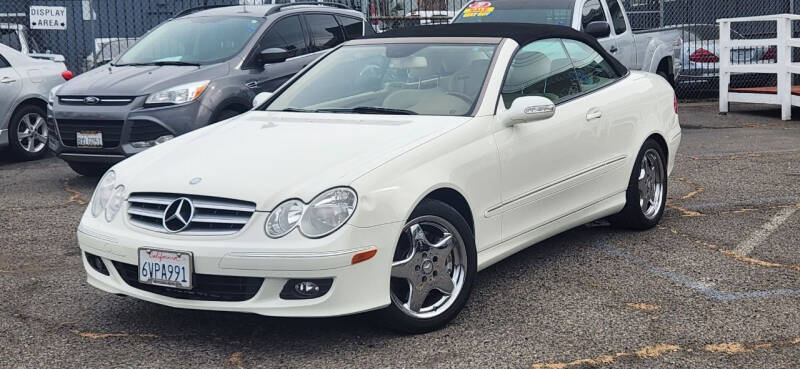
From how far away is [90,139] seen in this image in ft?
29.4

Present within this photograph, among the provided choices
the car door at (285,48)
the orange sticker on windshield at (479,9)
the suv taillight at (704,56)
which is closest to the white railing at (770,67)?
the suv taillight at (704,56)

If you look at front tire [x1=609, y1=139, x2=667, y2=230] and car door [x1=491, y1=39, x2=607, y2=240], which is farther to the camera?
front tire [x1=609, y1=139, x2=667, y2=230]

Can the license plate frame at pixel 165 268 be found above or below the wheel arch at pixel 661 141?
below

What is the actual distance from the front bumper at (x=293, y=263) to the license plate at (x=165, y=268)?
3 centimetres

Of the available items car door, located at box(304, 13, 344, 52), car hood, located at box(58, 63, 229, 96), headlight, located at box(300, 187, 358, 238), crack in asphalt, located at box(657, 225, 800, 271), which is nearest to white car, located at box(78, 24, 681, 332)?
headlight, located at box(300, 187, 358, 238)

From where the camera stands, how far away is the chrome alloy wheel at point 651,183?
674 cm

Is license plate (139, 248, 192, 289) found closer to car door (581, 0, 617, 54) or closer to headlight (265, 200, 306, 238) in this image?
headlight (265, 200, 306, 238)

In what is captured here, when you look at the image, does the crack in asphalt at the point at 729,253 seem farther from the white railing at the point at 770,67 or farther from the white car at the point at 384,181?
the white railing at the point at 770,67

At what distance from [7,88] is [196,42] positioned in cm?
242

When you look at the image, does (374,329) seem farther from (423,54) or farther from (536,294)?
(423,54)

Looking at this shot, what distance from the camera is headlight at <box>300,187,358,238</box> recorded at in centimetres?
433

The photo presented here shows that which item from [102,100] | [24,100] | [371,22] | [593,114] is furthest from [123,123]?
[371,22]

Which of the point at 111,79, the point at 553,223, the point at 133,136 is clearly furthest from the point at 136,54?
the point at 553,223

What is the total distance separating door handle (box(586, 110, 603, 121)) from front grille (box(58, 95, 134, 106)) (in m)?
4.41
